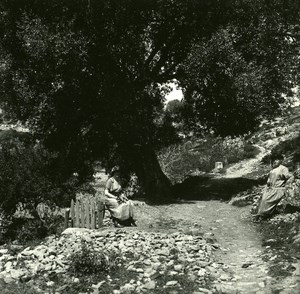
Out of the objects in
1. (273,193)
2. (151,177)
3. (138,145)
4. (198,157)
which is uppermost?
(198,157)

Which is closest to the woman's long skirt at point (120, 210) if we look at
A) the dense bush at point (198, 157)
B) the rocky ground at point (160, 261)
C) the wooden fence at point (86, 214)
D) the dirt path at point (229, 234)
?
the wooden fence at point (86, 214)

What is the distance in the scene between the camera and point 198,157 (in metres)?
36.1

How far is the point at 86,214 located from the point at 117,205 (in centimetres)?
93

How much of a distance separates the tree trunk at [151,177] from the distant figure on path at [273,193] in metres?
6.65

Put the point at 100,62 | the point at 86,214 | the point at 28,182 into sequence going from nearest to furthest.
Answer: the point at 86,214 → the point at 28,182 → the point at 100,62

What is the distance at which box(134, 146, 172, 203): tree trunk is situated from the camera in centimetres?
2138

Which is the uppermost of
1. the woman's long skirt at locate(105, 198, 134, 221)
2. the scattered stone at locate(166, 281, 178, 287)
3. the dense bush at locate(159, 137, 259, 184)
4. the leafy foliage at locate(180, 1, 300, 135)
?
the leafy foliage at locate(180, 1, 300, 135)

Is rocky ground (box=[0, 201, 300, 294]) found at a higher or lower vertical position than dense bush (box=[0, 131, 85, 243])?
lower

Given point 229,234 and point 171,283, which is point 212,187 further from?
point 171,283

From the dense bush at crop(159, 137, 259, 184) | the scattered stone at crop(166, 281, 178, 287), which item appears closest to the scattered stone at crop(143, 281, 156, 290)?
the scattered stone at crop(166, 281, 178, 287)

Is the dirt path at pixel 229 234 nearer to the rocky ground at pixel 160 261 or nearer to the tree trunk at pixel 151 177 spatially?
the rocky ground at pixel 160 261

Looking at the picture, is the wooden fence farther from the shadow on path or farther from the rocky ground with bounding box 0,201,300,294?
the shadow on path

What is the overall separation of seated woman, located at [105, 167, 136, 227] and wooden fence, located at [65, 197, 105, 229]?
0.30m

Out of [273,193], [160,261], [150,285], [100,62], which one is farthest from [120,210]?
[100,62]
